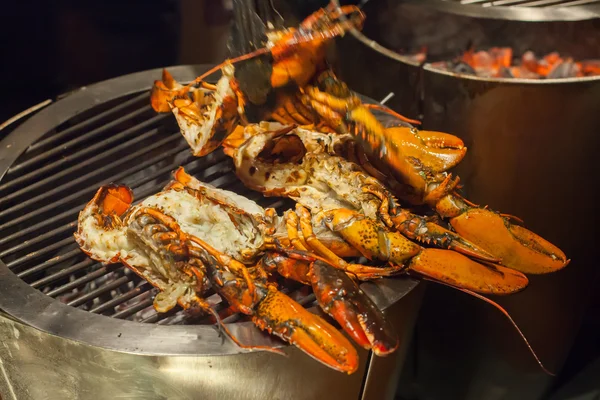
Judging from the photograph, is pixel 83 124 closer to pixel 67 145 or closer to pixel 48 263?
pixel 67 145

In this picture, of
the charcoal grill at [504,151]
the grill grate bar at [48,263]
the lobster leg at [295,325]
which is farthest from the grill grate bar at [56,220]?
the charcoal grill at [504,151]

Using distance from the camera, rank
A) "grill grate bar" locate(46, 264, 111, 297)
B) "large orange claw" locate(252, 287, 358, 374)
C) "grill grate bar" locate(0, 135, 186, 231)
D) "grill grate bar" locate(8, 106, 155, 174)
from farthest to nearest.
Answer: "grill grate bar" locate(8, 106, 155, 174) → "grill grate bar" locate(0, 135, 186, 231) → "grill grate bar" locate(46, 264, 111, 297) → "large orange claw" locate(252, 287, 358, 374)

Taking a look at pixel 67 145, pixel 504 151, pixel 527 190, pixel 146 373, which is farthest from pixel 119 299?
pixel 527 190

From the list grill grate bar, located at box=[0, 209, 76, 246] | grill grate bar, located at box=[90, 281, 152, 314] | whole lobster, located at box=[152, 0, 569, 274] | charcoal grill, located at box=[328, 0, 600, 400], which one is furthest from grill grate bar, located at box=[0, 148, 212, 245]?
charcoal grill, located at box=[328, 0, 600, 400]

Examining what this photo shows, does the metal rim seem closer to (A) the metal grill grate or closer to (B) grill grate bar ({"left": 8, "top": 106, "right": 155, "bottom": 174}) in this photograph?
(A) the metal grill grate

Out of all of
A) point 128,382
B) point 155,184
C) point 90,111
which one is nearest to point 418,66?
point 155,184

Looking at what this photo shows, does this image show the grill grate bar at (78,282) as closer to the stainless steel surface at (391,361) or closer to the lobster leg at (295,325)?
the lobster leg at (295,325)

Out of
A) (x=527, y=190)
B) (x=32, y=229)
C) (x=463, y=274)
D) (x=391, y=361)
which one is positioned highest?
(x=32, y=229)
